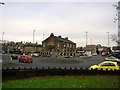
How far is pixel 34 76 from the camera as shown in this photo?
2220cm

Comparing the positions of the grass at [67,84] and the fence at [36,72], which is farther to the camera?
the fence at [36,72]

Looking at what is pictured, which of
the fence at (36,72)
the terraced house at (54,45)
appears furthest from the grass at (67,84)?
the terraced house at (54,45)

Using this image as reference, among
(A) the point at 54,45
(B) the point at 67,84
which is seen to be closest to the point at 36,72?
(B) the point at 67,84

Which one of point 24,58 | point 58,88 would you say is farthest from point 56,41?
point 58,88

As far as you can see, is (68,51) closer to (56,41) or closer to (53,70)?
(56,41)

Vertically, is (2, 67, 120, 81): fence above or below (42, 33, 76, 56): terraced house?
below

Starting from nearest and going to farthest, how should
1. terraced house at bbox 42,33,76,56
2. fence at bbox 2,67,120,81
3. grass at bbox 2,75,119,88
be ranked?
1. grass at bbox 2,75,119,88
2. fence at bbox 2,67,120,81
3. terraced house at bbox 42,33,76,56

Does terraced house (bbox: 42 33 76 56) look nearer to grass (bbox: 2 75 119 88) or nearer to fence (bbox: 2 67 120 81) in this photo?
fence (bbox: 2 67 120 81)

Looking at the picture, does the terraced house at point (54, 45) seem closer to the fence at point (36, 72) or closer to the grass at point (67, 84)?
the fence at point (36, 72)

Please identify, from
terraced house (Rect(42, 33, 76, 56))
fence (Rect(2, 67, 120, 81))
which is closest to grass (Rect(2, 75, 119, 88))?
fence (Rect(2, 67, 120, 81))

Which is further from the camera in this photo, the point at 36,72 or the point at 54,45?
the point at 54,45

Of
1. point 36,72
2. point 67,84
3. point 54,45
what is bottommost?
point 67,84

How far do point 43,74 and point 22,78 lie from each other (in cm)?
196

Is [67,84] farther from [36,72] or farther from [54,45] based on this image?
[54,45]
